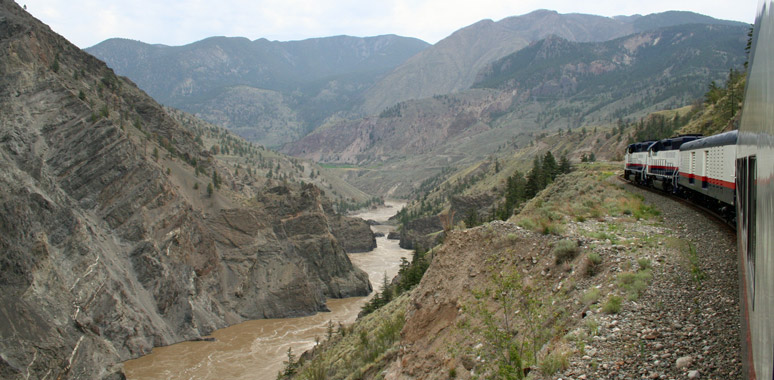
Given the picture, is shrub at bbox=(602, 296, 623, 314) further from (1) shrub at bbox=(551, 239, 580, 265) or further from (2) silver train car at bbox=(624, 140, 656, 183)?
(2) silver train car at bbox=(624, 140, 656, 183)

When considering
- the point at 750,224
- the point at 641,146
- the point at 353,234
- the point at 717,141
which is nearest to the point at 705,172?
the point at 717,141

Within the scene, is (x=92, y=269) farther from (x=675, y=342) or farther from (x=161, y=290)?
(x=675, y=342)

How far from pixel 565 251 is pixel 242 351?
40216 millimetres

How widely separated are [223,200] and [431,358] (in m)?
54.1

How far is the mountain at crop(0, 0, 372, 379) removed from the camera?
121 feet

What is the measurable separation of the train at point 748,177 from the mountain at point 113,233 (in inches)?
1526

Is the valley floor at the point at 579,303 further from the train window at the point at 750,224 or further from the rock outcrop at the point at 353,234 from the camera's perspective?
the rock outcrop at the point at 353,234

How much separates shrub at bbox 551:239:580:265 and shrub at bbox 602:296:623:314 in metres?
4.21

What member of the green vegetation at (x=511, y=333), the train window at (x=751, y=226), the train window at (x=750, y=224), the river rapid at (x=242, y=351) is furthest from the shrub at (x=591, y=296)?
the river rapid at (x=242, y=351)

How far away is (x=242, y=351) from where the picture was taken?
48.3 m

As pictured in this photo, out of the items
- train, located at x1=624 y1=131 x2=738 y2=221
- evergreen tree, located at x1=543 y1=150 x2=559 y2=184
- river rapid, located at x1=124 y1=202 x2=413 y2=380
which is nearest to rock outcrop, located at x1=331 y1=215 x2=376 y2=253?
river rapid, located at x1=124 y1=202 x2=413 y2=380

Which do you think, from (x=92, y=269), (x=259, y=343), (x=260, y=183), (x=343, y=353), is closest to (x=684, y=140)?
(x=343, y=353)

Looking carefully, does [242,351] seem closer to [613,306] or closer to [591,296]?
[591,296]

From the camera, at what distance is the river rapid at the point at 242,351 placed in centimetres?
4266
